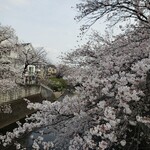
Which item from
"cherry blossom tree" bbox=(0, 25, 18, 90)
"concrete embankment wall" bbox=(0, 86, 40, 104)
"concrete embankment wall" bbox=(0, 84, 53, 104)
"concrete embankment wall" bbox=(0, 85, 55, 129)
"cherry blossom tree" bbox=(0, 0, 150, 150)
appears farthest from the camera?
"concrete embankment wall" bbox=(0, 84, 53, 104)

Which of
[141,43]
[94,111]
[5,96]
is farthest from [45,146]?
[5,96]

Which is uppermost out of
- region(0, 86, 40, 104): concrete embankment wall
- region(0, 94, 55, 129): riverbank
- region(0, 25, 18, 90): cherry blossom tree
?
region(0, 25, 18, 90): cherry blossom tree

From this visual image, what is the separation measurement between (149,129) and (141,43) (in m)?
3.44

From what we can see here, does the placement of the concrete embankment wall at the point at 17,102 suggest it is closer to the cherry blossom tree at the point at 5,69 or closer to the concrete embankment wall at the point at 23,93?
the concrete embankment wall at the point at 23,93

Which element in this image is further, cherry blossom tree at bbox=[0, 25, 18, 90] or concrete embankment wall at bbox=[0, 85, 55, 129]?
concrete embankment wall at bbox=[0, 85, 55, 129]

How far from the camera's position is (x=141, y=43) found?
638 cm

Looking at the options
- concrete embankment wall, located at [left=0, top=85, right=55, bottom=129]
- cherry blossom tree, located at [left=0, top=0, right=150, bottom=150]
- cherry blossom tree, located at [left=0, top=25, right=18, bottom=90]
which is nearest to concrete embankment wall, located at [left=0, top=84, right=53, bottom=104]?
concrete embankment wall, located at [left=0, top=85, right=55, bottom=129]

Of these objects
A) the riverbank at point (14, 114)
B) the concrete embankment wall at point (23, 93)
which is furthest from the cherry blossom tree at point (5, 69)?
the riverbank at point (14, 114)

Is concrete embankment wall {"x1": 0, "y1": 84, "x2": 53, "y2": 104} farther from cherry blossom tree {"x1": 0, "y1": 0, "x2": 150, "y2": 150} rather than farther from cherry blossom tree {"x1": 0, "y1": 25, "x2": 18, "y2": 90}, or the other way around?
cherry blossom tree {"x1": 0, "y1": 0, "x2": 150, "y2": 150}

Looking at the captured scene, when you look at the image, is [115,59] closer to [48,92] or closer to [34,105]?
[34,105]

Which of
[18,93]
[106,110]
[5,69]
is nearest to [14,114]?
[5,69]

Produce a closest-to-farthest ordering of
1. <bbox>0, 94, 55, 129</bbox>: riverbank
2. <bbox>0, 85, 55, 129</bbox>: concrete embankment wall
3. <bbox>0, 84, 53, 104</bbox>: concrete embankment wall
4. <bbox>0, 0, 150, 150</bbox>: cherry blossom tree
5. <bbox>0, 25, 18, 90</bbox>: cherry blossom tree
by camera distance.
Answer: <bbox>0, 0, 150, 150</bbox>: cherry blossom tree, <bbox>0, 25, 18, 90</bbox>: cherry blossom tree, <bbox>0, 94, 55, 129</bbox>: riverbank, <bbox>0, 85, 55, 129</bbox>: concrete embankment wall, <bbox>0, 84, 53, 104</bbox>: concrete embankment wall

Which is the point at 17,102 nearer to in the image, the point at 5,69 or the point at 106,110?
the point at 5,69

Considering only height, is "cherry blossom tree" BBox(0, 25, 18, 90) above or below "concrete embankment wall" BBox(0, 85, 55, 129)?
above
